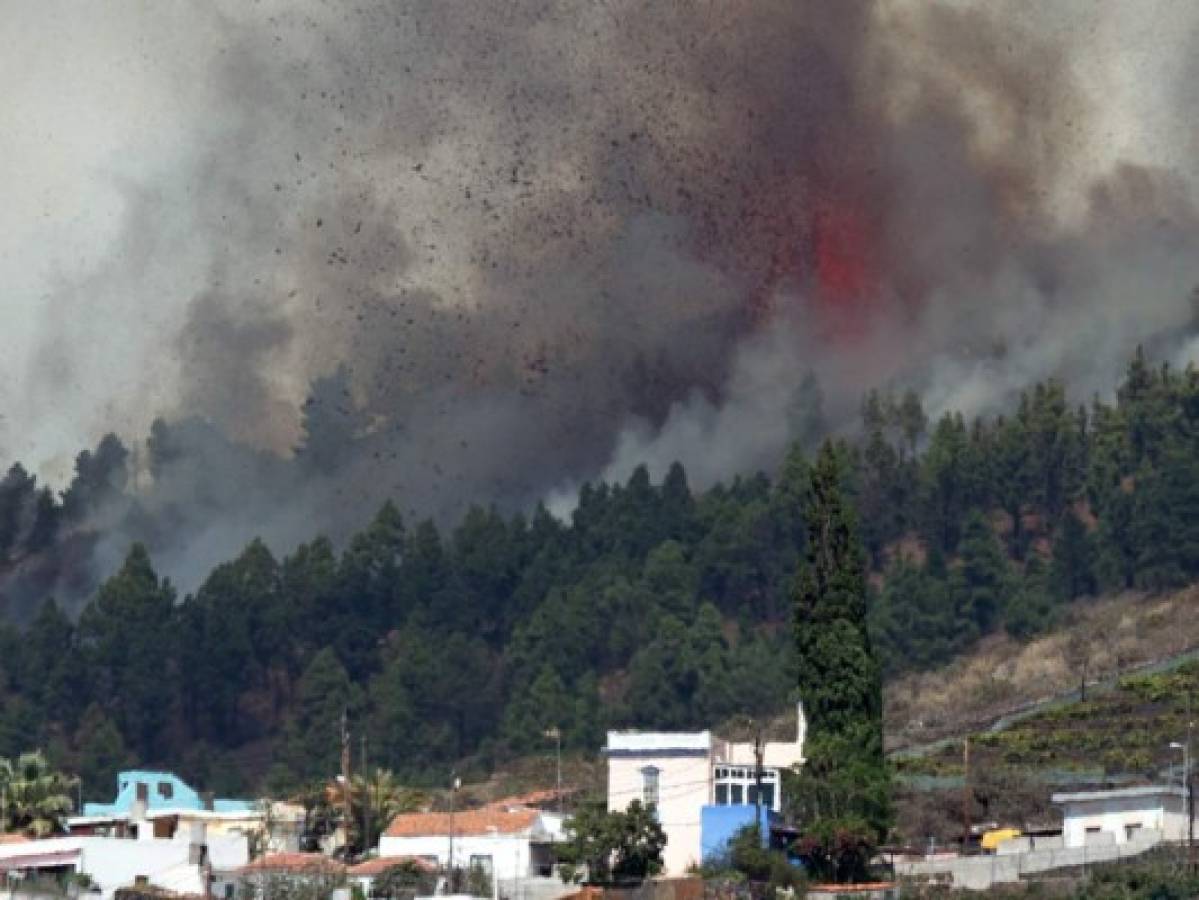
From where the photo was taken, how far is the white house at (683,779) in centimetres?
11550

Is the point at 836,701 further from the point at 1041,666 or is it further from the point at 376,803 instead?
the point at 1041,666

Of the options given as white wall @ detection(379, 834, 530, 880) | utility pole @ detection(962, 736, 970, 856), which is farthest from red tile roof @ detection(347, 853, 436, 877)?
utility pole @ detection(962, 736, 970, 856)

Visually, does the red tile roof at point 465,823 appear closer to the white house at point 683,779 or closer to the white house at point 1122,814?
the white house at point 683,779

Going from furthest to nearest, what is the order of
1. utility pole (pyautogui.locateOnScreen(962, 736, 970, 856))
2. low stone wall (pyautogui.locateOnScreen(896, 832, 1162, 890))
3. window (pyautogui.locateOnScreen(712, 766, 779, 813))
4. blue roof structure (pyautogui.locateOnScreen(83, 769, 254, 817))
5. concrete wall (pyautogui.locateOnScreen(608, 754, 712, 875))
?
blue roof structure (pyautogui.locateOnScreen(83, 769, 254, 817))
window (pyautogui.locateOnScreen(712, 766, 779, 813))
utility pole (pyautogui.locateOnScreen(962, 736, 970, 856))
concrete wall (pyautogui.locateOnScreen(608, 754, 712, 875))
low stone wall (pyautogui.locateOnScreen(896, 832, 1162, 890))

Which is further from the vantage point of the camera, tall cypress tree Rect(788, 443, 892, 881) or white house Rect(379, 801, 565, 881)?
white house Rect(379, 801, 565, 881)

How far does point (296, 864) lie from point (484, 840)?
624cm

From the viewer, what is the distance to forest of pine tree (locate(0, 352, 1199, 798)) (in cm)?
17062

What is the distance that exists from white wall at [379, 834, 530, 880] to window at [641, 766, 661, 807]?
437 cm

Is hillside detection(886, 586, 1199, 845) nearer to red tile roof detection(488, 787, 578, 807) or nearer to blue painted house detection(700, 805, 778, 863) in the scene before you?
blue painted house detection(700, 805, 778, 863)

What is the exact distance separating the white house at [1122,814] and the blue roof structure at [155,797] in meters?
33.4

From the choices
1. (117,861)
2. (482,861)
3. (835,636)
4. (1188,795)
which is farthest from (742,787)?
(117,861)

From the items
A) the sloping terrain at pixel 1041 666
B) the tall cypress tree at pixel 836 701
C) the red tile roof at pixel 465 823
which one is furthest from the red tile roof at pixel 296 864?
the sloping terrain at pixel 1041 666

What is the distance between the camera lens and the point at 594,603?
17888 cm

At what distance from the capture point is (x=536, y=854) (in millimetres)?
114688
